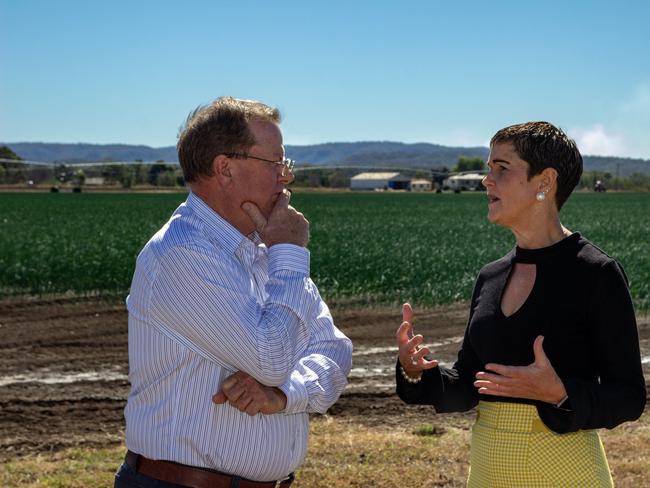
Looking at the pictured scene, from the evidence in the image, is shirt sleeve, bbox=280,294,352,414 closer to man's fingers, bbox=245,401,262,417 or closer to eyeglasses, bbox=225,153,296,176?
man's fingers, bbox=245,401,262,417

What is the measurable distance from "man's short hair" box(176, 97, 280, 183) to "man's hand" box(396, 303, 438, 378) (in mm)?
761

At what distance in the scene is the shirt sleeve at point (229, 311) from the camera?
2572 mm

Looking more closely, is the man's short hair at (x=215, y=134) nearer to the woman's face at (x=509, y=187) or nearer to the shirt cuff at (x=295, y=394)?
the shirt cuff at (x=295, y=394)

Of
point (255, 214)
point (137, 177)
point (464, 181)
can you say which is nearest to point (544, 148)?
point (255, 214)

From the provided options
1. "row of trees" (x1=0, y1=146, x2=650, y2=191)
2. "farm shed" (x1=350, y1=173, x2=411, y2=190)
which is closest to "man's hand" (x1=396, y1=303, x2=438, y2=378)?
"row of trees" (x1=0, y1=146, x2=650, y2=191)

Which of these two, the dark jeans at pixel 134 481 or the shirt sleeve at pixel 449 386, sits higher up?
the shirt sleeve at pixel 449 386

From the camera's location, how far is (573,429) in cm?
278

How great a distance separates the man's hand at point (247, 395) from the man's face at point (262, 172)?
0.52m

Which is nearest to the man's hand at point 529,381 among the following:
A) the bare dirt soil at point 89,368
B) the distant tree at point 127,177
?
the bare dirt soil at point 89,368

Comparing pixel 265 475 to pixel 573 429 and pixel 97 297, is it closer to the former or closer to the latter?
pixel 573 429

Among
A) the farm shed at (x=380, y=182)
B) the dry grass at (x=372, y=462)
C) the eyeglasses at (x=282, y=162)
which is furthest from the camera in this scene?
the farm shed at (x=380, y=182)

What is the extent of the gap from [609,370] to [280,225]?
1.06 metres

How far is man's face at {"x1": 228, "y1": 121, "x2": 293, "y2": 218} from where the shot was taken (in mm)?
2822

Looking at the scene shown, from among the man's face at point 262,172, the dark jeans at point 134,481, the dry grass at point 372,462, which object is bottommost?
the dry grass at point 372,462
